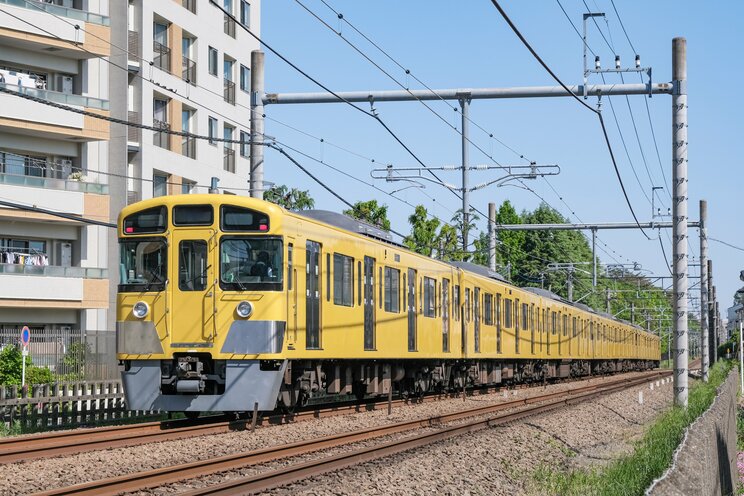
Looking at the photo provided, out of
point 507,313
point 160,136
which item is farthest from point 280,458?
point 160,136

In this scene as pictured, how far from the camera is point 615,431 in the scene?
1884 cm

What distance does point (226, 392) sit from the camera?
14.7 m

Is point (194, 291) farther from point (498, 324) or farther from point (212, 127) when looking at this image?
point (212, 127)

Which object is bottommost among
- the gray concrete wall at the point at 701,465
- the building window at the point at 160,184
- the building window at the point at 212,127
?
the gray concrete wall at the point at 701,465

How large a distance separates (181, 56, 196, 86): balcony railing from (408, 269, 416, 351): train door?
68.4 feet

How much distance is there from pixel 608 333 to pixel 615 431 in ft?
110

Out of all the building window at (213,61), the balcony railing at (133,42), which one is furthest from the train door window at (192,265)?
the building window at (213,61)

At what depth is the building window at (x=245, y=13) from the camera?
150 feet

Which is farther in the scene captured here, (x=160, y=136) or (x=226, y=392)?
(x=160, y=136)

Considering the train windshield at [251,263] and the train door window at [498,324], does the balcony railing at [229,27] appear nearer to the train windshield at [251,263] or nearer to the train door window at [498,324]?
the train door window at [498,324]

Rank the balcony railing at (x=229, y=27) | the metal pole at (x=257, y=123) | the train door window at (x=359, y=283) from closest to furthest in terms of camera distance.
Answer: the train door window at (x=359, y=283), the metal pole at (x=257, y=123), the balcony railing at (x=229, y=27)

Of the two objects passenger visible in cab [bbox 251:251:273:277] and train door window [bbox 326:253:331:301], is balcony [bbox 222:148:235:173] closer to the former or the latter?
train door window [bbox 326:253:331:301]

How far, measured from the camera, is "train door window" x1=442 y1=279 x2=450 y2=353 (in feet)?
78.3

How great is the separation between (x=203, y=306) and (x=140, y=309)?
904mm
